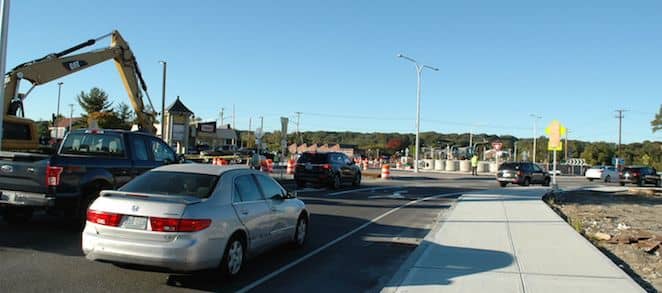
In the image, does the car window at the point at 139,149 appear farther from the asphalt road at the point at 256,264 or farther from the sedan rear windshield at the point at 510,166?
the sedan rear windshield at the point at 510,166

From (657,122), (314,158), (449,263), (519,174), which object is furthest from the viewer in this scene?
(657,122)

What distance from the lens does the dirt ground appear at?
8.18 metres

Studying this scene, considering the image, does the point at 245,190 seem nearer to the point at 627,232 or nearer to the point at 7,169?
the point at 7,169

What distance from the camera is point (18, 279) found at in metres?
6.36

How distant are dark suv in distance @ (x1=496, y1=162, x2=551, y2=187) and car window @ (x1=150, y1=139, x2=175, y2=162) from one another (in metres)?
22.5

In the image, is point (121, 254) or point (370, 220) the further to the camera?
point (370, 220)

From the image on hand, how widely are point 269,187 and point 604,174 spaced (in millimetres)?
46244

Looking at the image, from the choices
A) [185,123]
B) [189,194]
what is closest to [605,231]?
[189,194]

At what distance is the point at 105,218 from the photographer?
6238 mm

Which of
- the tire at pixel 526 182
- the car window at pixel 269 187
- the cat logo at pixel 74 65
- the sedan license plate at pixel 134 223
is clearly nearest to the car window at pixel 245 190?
the car window at pixel 269 187

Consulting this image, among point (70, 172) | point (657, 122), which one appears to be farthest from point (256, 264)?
point (657, 122)

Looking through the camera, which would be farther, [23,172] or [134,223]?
[23,172]

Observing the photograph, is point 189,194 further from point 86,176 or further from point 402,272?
point 86,176

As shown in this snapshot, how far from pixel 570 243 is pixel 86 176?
8.71 m
